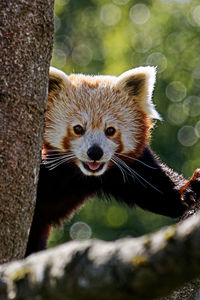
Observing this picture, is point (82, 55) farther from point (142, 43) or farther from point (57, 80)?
point (57, 80)

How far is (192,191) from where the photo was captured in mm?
3834

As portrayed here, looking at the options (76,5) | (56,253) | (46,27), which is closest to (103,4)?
(76,5)

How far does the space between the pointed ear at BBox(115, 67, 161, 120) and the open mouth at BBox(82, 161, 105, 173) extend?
2.23ft

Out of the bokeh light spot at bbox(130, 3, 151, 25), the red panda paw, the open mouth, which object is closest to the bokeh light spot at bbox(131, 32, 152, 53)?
the bokeh light spot at bbox(130, 3, 151, 25)

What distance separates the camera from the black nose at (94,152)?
3956mm

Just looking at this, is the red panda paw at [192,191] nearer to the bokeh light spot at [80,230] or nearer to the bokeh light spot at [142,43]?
the bokeh light spot at [80,230]

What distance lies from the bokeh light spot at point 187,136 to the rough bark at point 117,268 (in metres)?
15.9

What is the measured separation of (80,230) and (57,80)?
1225cm

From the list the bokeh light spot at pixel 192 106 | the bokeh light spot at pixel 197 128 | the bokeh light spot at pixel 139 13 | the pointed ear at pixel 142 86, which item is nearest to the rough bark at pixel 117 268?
the pointed ear at pixel 142 86

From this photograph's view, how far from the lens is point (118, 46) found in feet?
66.0

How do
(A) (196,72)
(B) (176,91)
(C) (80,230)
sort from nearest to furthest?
(C) (80,230) → (B) (176,91) → (A) (196,72)

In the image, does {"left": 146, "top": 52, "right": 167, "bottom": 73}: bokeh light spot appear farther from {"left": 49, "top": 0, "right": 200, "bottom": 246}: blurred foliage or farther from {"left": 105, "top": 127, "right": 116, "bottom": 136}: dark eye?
{"left": 105, "top": 127, "right": 116, "bottom": 136}: dark eye

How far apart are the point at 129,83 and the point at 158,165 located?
0.70 metres

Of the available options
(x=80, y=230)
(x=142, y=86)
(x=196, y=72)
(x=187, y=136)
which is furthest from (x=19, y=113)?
(x=196, y=72)
